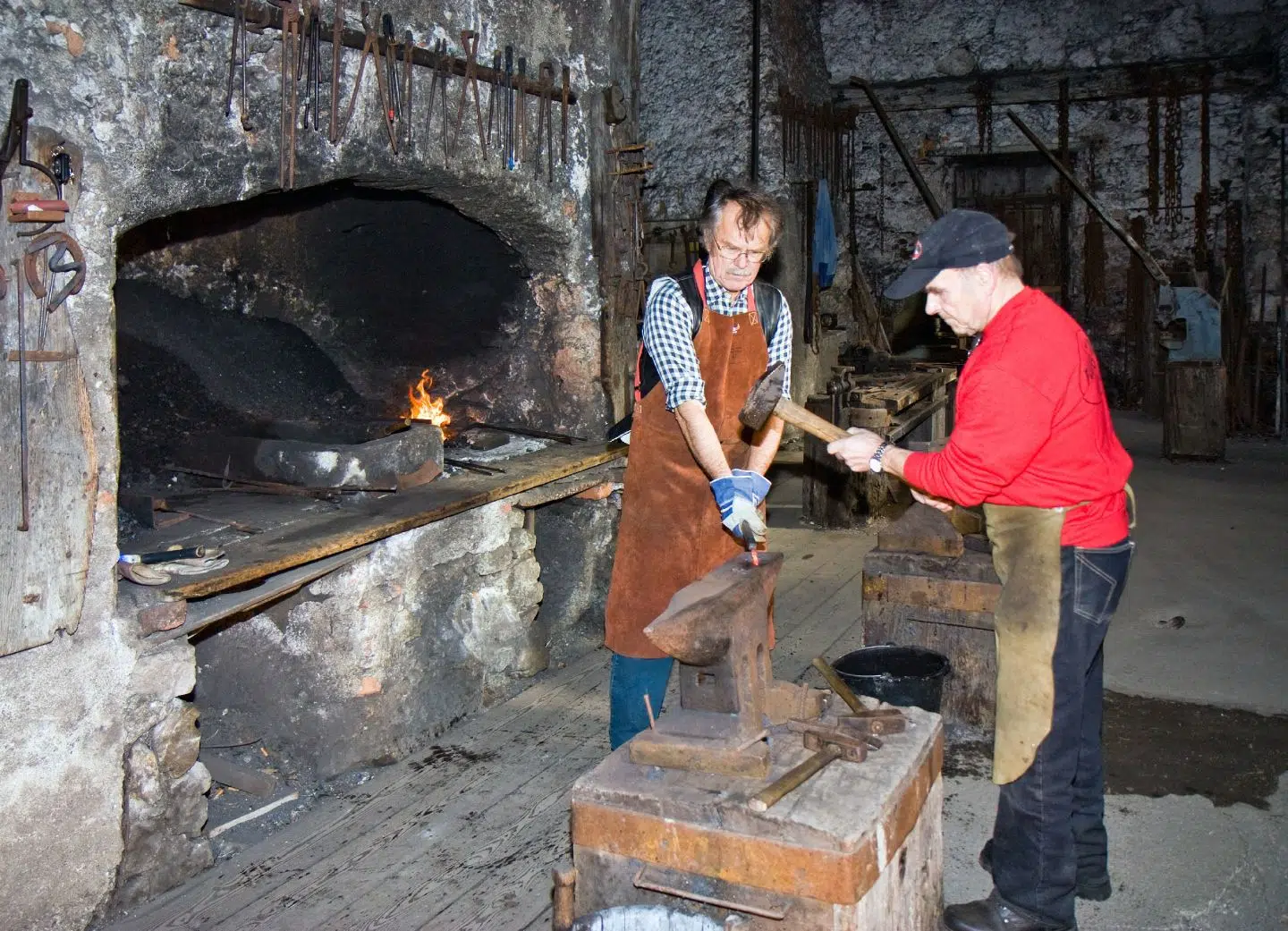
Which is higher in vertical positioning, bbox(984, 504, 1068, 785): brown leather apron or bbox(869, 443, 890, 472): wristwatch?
bbox(869, 443, 890, 472): wristwatch

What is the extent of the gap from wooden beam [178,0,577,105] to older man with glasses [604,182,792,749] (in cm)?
135

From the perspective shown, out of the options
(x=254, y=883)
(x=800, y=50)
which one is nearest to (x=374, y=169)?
(x=254, y=883)

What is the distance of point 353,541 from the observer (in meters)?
3.58

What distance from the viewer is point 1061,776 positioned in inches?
105

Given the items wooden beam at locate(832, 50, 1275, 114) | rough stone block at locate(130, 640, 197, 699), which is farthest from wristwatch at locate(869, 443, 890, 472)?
wooden beam at locate(832, 50, 1275, 114)

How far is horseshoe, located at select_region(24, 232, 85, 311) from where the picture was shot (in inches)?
107

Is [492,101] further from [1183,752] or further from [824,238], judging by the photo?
[824,238]

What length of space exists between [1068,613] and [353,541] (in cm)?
213

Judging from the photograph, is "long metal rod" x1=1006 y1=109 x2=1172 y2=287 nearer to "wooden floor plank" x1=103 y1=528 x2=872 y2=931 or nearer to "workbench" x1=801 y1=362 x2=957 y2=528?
"workbench" x1=801 y1=362 x2=957 y2=528

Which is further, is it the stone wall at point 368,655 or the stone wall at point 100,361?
the stone wall at point 368,655

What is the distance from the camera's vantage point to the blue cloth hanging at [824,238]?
10.1m

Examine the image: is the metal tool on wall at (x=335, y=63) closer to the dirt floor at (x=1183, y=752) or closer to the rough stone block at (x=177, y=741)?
the rough stone block at (x=177, y=741)

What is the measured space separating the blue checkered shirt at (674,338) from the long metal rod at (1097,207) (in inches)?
351

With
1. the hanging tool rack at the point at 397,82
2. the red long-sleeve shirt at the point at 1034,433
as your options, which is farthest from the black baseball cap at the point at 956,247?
the hanging tool rack at the point at 397,82
